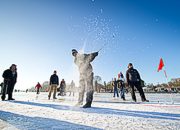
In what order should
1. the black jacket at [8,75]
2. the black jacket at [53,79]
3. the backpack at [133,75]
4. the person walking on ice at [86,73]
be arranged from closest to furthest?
the person walking on ice at [86,73] < the backpack at [133,75] < the black jacket at [8,75] < the black jacket at [53,79]

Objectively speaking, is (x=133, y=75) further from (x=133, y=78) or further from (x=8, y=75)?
(x=8, y=75)

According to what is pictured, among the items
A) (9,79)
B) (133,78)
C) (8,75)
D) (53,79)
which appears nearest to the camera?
(133,78)

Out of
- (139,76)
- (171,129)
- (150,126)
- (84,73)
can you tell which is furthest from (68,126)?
(139,76)

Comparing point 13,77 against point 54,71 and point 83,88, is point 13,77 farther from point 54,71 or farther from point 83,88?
point 83,88

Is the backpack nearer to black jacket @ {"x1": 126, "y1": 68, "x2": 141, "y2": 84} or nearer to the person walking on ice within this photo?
black jacket @ {"x1": 126, "y1": 68, "x2": 141, "y2": 84}

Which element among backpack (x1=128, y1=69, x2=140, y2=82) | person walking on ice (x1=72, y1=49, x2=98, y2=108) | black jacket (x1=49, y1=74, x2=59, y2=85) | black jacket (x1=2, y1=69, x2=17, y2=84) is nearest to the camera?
person walking on ice (x1=72, y1=49, x2=98, y2=108)

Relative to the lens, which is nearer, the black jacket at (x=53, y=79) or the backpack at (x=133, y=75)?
the backpack at (x=133, y=75)

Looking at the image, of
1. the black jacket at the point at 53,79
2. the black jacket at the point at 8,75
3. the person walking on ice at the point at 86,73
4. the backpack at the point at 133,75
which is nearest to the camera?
the person walking on ice at the point at 86,73

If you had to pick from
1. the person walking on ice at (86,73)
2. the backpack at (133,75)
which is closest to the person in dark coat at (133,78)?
the backpack at (133,75)

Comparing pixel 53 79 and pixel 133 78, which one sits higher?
pixel 53 79

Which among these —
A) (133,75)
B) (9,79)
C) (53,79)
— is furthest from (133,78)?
(9,79)

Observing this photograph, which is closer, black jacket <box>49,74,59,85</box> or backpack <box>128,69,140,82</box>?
backpack <box>128,69,140,82</box>

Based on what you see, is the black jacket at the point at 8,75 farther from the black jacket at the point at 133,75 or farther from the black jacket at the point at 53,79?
the black jacket at the point at 133,75

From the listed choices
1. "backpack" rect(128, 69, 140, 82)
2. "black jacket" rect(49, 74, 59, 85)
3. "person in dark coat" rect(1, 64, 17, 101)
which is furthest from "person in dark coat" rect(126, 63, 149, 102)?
"person in dark coat" rect(1, 64, 17, 101)
